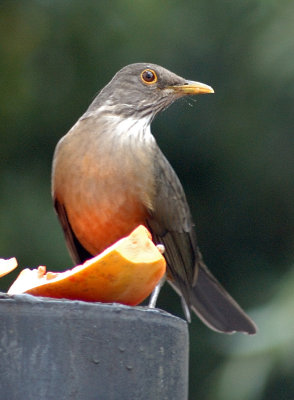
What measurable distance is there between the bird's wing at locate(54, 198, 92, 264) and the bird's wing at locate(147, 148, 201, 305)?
427 mm

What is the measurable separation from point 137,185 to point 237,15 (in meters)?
2.93

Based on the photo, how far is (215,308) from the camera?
6008 millimetres

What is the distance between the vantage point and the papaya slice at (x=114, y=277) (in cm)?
274

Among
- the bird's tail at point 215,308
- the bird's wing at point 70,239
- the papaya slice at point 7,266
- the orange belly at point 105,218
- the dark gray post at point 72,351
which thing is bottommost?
the bird's tail at point 215,308

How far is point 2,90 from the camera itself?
24.7 ft

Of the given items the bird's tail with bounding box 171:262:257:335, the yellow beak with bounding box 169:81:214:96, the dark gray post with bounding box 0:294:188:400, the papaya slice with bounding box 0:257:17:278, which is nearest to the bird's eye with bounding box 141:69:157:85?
the yellow beak with bounding box 169:81:214:96

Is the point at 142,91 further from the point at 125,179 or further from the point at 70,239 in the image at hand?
the point at 70,239

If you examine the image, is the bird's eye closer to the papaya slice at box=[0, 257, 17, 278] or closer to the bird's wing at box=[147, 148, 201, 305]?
the bird's wing at box=[147, 148, 201, 305]

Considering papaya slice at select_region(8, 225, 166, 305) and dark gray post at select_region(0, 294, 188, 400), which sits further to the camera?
papaya slice at select_region(8, 225, 166, 305)

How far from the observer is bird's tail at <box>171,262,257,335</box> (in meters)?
5.95

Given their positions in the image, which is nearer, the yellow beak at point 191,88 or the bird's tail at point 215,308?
the yellow beak at point 191,88

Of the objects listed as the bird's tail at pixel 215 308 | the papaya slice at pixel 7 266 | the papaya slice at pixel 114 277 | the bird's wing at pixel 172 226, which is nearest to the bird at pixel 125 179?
the bird's wing at pixel 172 226

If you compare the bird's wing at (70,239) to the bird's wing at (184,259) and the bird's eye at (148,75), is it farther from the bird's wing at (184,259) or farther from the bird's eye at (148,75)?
the bird's eye at (148,75)

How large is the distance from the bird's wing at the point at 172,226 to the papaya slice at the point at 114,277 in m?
2.23
